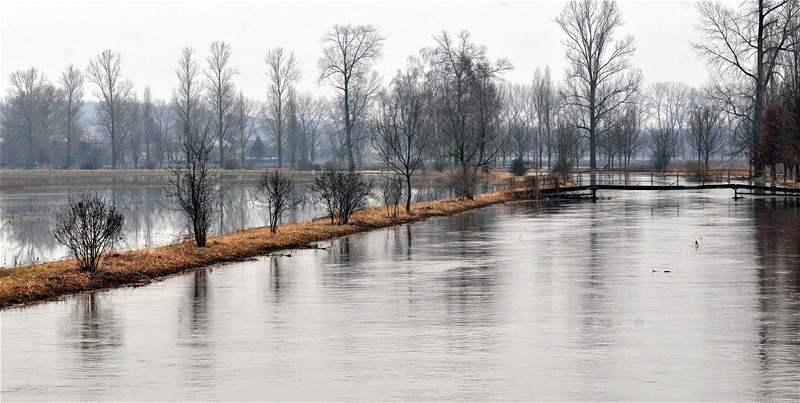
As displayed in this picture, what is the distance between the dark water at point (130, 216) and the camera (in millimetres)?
32062

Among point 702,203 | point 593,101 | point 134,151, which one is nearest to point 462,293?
point 702,203

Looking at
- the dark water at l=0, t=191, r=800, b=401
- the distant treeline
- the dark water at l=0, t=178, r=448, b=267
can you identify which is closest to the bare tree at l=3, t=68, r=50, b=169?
the distant treeline

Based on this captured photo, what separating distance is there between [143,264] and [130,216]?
25863 millimetres

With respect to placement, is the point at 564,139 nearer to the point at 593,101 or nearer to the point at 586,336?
the point at 593,101

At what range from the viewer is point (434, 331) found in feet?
45.1

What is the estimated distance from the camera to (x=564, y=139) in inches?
3152

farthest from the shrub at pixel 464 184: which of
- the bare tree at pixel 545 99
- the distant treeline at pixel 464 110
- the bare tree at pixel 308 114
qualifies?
the bare tree at pixel 308 114

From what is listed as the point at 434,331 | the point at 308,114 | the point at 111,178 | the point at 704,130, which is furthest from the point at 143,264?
the point at 308,114

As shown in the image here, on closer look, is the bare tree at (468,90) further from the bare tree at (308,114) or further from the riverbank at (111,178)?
the bare tree at (308,114)

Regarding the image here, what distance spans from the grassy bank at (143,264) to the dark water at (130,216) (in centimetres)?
387

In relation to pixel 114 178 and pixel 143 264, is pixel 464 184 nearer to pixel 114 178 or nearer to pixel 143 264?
pixel 143 264

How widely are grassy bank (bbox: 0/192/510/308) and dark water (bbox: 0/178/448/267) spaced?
3.87m

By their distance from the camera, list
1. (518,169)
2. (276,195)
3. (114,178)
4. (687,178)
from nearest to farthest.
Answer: (276,195) → (518,169) → (687,178) → (114,178)

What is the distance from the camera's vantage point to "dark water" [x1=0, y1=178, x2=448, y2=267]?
105 ft
